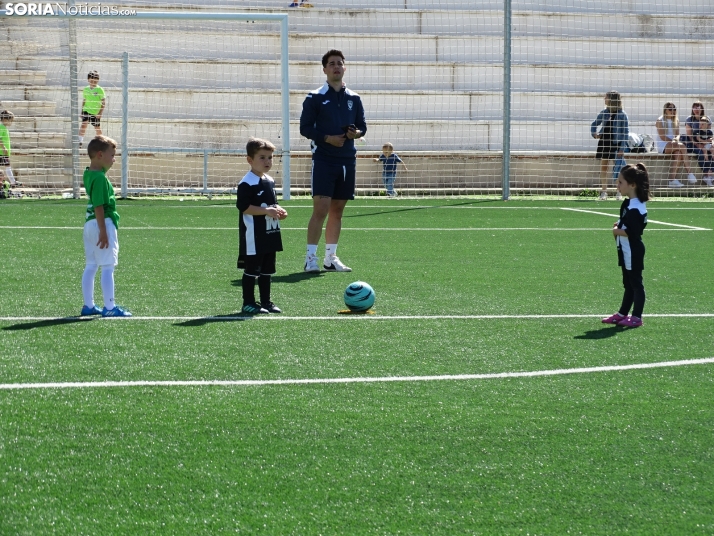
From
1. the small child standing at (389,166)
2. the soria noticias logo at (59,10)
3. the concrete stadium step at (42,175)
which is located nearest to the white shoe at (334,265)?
the soria noticias logo at (59,10)

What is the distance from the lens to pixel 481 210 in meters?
15.3

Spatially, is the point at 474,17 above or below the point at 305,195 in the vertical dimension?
above

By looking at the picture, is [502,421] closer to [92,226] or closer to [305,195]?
[92,226]

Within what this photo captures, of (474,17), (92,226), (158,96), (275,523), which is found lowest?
(275,523)

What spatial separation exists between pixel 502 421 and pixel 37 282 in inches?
191

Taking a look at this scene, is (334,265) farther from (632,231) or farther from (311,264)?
(632,231)

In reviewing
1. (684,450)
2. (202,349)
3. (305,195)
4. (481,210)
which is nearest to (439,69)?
(305,195)

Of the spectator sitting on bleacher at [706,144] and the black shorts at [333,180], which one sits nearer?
the black shorts at [333,180]

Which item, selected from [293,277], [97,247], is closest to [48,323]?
[97,247]

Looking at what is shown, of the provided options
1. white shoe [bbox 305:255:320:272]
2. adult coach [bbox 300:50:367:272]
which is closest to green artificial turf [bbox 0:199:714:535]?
white shoe [bbox 305:255:320:272]

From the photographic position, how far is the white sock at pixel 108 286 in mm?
6520

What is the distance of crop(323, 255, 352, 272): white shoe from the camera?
9031mm

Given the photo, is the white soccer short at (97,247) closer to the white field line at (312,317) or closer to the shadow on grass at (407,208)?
the white field line at (312,317)

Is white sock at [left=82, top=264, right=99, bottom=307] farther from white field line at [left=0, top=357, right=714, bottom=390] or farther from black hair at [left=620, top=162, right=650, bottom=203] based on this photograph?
black hair at [left=620, top=162, right=650, bottom=203]
